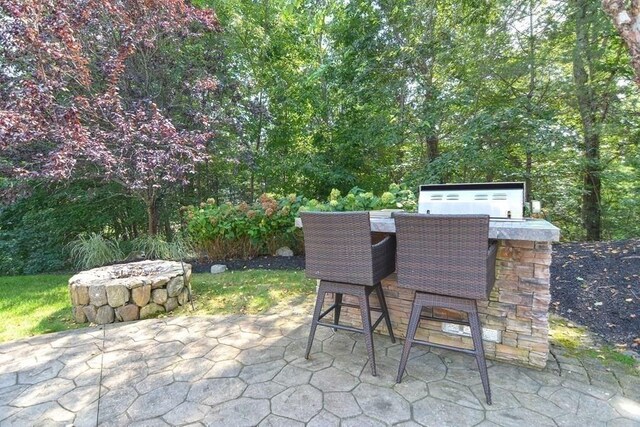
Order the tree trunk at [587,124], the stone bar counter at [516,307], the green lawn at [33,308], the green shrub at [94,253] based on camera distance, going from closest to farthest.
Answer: the stone bar counter at [516,307], the green lawn at [33,308], the tree trunk at [587,124], the green shrub at [94,253]

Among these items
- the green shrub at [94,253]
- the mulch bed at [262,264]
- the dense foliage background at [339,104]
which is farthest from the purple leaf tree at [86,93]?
the mulch bed at [262,264]

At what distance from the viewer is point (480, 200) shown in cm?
206

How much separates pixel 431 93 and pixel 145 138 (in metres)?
4.57

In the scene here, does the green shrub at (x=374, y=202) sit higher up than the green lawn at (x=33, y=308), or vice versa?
the green shrub at (x=374, y=202)

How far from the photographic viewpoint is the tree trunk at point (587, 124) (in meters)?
4.68

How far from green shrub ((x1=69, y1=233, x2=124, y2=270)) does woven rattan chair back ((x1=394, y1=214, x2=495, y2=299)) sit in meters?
5.32

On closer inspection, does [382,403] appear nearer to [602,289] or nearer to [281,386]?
[281,386]

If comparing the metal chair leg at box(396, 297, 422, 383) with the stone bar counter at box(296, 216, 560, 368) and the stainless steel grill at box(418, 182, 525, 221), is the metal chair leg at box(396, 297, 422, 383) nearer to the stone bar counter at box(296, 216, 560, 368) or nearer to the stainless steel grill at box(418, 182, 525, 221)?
the stone bar counter at box(296, 216, 560, 368)

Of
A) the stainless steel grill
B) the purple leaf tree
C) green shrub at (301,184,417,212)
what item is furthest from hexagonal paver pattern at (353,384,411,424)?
the purple leaf tree

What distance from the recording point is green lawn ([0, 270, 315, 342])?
10.2 ft

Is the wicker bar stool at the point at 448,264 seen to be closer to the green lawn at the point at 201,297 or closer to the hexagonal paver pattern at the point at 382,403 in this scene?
the hexagonal paver pattern at the point at 382,403

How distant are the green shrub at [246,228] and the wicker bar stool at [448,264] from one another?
3278 millimetres

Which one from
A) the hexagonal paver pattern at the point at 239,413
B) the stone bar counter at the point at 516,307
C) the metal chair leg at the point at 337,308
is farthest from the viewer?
the metal chair leg at the point at 337,308

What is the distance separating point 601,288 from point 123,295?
4.47 meters
